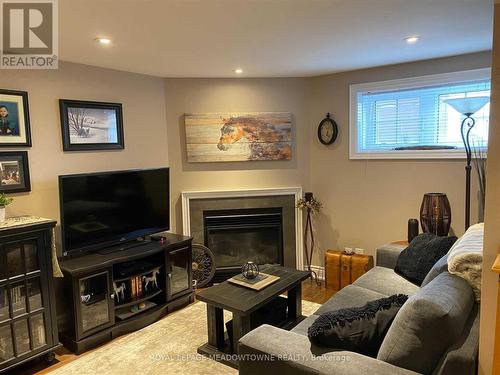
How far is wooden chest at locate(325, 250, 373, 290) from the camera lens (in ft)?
12.8

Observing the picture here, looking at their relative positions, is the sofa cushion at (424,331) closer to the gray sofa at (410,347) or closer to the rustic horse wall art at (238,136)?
the gray sofa at (410,347)

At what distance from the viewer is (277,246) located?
448cm

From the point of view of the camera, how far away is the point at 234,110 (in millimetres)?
4289

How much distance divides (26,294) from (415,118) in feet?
12.7

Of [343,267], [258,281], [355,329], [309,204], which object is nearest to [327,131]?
[309,204]

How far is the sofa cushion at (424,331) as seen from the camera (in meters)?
1.46

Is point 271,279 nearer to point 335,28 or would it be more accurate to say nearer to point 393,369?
point 393,369

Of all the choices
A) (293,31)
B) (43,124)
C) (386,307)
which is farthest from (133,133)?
(386,307)

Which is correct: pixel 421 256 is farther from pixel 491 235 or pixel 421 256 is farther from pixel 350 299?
pixel 491 235

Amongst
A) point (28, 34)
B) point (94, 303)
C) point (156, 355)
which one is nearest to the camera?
point (28, 34)

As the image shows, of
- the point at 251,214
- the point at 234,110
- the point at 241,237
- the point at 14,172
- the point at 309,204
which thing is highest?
the point at 234,110

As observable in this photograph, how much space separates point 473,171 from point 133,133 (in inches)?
136

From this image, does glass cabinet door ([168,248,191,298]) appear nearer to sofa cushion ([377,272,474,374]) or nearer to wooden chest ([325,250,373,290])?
wooden chest ([325,250,373,290])

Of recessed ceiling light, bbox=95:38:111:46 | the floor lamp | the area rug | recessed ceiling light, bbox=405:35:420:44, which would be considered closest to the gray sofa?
the area rug
